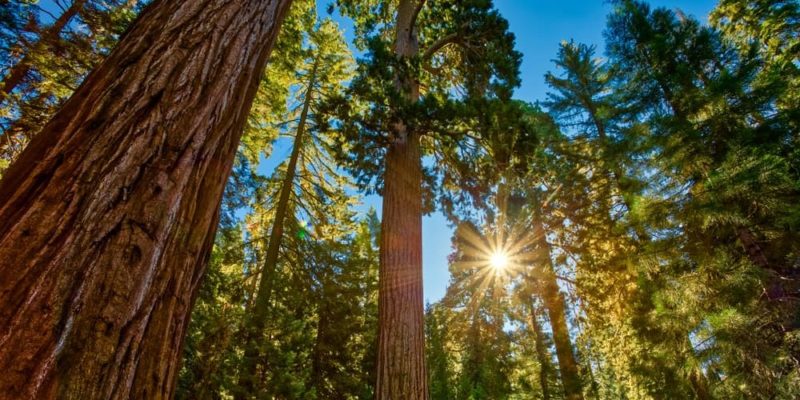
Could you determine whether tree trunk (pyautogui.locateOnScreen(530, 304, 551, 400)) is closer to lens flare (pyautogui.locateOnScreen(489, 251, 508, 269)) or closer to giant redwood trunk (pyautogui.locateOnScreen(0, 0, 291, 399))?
lens flare (pyautogui.locateOnScreen(489, 251, 508, 269))

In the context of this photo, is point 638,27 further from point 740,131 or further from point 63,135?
point 63,135

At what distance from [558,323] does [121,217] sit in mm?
10303

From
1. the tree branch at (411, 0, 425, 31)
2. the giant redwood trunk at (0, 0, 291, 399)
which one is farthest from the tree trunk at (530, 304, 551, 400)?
the giant redwood trunk at (0, 0, 291, 399)

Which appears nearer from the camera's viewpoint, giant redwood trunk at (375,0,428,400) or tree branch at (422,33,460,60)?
giant redwood trunk at (375,0,428,400)

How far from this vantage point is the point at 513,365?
41.0 ft

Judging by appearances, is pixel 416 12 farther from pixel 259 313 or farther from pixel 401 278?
pixel 259 313

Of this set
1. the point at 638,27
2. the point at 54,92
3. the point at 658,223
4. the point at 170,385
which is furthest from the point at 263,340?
the point at 638,27

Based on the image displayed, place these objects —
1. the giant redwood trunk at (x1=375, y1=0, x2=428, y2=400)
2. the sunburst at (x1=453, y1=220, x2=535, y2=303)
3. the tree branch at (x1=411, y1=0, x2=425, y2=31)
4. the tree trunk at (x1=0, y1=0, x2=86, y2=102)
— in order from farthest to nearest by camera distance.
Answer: the sunburst at (x1=453, y1=220, x2=535, y2=303)
the tree branch at (x1=411, y1=0, x2=425, y2=31)
the tree trunk at (x1=0, y1=0, x2=86, y2=102)
the giant redwood trunk at (x1=375, y1=0, x2=428, y2=400)

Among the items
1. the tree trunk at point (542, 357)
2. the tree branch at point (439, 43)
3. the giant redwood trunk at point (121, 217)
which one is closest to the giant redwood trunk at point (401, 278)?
the tree branch at point (439, 43)

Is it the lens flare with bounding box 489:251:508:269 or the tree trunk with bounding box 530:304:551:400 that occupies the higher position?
the lens flare with bounding box 489:251:508:269

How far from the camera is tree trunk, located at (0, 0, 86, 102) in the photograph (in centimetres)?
573

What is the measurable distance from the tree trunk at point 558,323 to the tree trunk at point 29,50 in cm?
1143

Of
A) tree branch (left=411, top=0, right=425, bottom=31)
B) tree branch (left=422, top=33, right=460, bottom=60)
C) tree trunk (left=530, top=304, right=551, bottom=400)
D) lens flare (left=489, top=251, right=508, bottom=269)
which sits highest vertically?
tree branch (left=411, top=0, right=425, bottom=31)

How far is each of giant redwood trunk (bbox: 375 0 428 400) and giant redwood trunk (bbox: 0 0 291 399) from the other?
9.51 ft
